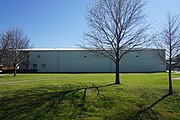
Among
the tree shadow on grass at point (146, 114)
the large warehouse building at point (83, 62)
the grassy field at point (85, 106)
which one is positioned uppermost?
the large warehouse building at point (83, 62)

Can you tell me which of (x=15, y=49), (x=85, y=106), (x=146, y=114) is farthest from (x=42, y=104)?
(x=15, y=49)

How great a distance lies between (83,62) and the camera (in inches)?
2464

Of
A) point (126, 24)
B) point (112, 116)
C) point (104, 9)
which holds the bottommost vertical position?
point (112, 116)

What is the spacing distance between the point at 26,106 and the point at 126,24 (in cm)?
1326

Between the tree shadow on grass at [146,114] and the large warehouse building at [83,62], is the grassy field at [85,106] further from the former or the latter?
the large warehouse building at [83,62]

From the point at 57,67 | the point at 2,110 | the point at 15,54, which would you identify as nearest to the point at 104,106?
the point at 2,110

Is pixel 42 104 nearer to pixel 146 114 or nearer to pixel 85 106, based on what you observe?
pixel 85 106

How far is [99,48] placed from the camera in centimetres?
2233

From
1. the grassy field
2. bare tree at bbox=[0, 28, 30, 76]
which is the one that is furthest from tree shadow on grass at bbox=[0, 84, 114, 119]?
bare tree at bbox=[0, 28, 30, 76]

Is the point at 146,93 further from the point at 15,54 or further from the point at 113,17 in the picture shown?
the point at 15,54

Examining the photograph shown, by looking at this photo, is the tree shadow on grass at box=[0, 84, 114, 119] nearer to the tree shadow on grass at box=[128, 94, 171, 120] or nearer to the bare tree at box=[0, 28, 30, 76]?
the tree shadow on grass at box=[128, 94, 171, 120]

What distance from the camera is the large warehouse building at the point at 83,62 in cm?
6147

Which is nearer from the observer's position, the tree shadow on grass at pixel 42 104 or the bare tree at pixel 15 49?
the tree shadow on grass at pixel 42 104

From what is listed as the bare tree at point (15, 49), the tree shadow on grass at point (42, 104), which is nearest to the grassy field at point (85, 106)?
the tree shadow on grass at point (42, 104)
